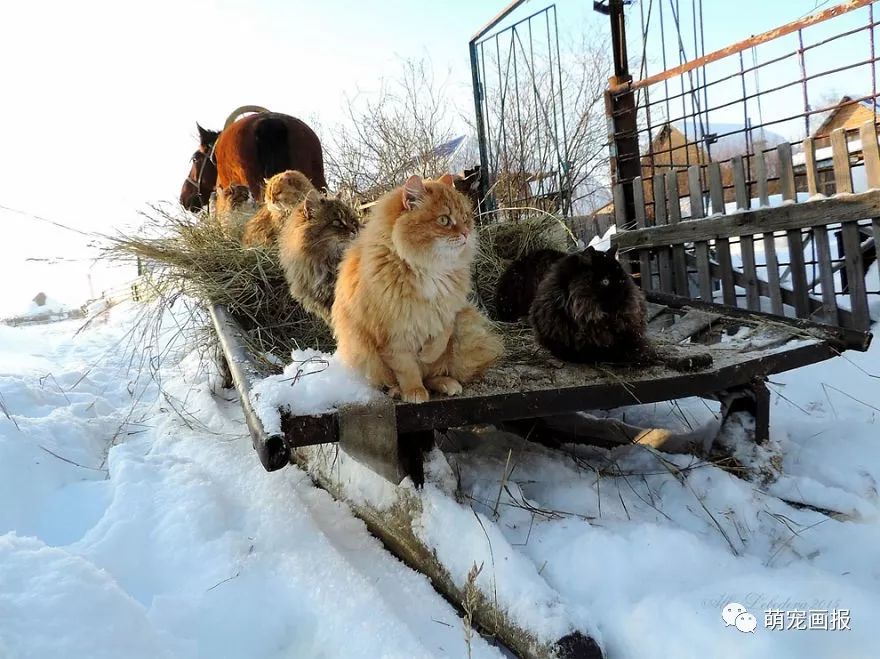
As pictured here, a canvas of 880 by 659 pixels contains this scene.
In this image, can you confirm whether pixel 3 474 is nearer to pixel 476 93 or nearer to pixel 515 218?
pixel 515 218

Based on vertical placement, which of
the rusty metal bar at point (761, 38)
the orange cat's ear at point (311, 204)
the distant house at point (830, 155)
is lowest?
Answer: the orange cat's ear at point (311, 204)

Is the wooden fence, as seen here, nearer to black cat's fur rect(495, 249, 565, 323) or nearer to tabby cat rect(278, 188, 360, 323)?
black cat's fur rect(495, 249, 565, 323)

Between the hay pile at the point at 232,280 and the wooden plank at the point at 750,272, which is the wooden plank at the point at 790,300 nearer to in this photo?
the wooden plank at the point at 750,272

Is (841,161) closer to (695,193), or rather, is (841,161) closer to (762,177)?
(762,177)

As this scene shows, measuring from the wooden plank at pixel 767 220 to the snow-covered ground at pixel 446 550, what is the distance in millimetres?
1268

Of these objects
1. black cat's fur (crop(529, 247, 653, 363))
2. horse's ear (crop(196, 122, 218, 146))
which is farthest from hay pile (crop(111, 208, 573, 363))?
horse's ear (crop(196, 122, 218, 146))

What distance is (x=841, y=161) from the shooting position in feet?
11.0

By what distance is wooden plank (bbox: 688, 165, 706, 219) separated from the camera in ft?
13.4

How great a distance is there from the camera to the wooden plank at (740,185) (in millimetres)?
3771

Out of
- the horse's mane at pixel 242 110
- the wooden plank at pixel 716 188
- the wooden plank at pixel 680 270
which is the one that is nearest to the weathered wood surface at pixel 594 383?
the wooden plank at pixel 716 188

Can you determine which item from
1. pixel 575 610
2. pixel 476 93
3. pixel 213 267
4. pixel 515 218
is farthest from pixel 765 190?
pixel 213 267

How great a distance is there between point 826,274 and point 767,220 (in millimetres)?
523

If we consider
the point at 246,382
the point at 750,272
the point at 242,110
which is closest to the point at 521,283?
the point at 750,272

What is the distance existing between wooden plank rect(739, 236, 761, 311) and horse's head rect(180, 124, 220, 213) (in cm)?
513
